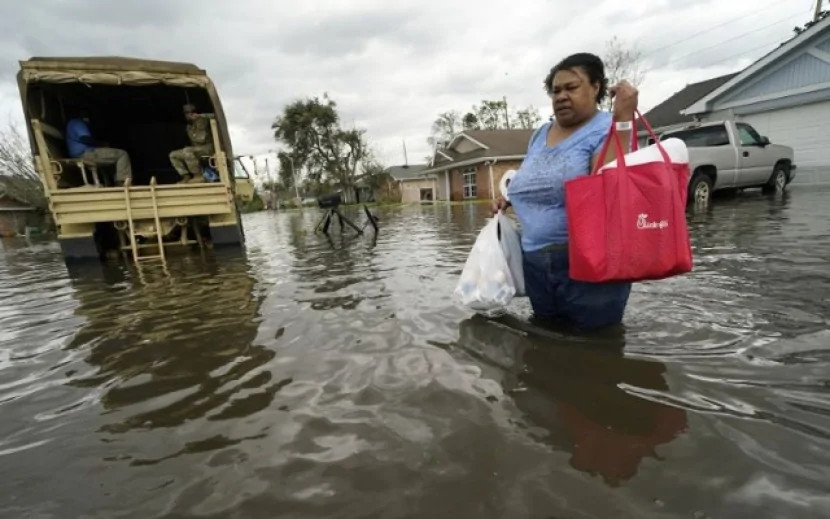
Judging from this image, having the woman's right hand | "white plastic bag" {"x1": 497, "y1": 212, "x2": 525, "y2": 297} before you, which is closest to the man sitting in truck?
the woman's right hand

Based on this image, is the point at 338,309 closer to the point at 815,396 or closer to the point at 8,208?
the point at 815,396

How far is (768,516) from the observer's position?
3.84ft

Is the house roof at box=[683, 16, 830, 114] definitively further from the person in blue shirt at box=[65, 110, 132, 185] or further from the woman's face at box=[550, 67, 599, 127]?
the person in blue shirt at box=[65, 110, 132, 185]

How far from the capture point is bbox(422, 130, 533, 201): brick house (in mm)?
25609

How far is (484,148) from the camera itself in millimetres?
27219

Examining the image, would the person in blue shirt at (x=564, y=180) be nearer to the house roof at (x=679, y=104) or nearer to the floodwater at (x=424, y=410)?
Answer: the floodwater at (x=424, y=410)

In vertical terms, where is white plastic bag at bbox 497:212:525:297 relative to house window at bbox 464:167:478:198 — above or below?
below

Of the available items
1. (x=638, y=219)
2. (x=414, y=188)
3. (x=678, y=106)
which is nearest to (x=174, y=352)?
(x=638, y=219)

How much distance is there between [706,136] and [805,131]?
20.6ft

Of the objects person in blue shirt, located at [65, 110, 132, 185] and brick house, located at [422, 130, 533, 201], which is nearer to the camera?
person in blue shirt, located at [65, 110, 132, 185]

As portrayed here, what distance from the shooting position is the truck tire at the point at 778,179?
11.2 meters

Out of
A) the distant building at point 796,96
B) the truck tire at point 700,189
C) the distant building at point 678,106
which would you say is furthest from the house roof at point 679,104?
the truck tire at point 700,189

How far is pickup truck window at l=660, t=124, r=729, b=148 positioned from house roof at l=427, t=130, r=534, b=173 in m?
14.5

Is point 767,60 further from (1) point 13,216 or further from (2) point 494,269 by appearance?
(1) point 13,216
